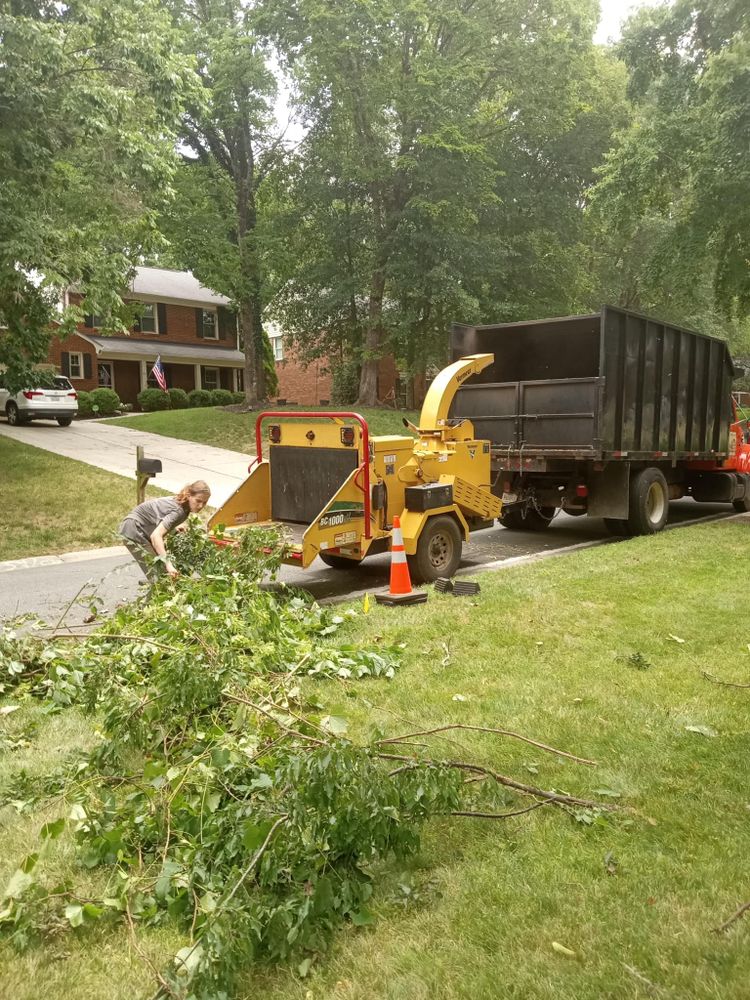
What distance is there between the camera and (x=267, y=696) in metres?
4.08

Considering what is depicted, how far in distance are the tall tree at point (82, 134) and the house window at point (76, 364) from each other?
71.5ft

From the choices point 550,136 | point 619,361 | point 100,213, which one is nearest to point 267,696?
point 619,361

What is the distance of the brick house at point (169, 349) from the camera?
112 ft

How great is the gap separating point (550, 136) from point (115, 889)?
83.7 feet

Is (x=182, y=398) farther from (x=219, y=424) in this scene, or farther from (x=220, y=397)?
(x=219, y=424)

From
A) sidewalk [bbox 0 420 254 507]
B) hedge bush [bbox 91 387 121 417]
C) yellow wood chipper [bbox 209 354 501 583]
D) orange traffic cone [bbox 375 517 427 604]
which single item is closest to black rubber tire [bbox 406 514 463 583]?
yellow wood chipper [bbox 209 354 501 583]

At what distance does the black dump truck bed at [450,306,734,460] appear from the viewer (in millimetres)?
9742

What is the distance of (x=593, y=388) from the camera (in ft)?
31.7

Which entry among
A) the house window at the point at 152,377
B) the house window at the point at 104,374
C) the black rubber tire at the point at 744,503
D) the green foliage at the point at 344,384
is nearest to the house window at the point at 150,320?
the house window at the point at 152,377

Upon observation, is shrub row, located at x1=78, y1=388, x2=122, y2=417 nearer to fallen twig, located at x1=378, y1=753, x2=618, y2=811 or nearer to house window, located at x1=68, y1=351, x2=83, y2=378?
house window, located at x1=68, y1=351, x2=83, y2=378

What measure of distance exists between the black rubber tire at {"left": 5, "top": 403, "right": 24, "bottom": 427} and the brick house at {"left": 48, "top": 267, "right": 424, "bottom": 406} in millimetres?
9664

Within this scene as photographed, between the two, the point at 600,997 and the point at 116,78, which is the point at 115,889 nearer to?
the point at 600,997

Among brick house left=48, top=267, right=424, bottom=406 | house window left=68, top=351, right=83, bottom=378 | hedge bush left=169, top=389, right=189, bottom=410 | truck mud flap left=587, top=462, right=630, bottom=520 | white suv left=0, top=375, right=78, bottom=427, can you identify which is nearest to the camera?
truck mud flap left=587, top=462, right=630, bottom=520

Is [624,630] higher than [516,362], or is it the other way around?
[516,362]
